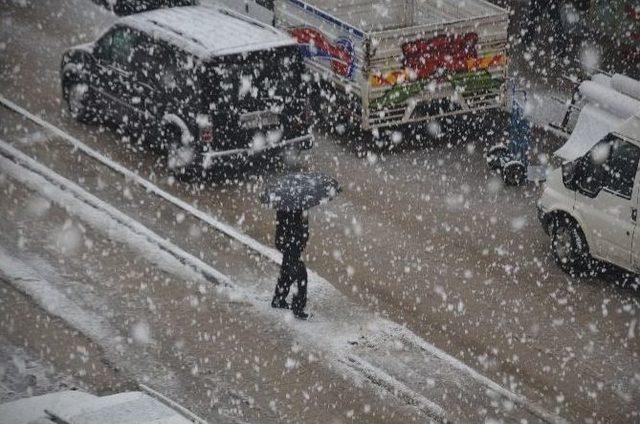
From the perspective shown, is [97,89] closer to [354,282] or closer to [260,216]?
[260,216]

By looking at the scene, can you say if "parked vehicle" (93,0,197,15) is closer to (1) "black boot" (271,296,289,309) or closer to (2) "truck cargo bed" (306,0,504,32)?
(2) "truck cargo bed" (306,0,504,32)

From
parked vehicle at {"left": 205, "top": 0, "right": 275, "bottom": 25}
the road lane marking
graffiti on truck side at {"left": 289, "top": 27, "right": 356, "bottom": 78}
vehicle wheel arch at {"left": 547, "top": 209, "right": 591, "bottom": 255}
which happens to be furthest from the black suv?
vehicle wheel arch at {"left": 547, "top": 209, "right": 591, "bottom": 255}

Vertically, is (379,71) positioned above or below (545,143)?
above

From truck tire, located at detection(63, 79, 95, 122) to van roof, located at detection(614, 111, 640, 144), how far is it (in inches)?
310

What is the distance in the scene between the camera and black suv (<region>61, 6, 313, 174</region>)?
13.3m

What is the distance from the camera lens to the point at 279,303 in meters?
11.0

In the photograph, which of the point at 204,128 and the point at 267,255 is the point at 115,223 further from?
the point at 267,255

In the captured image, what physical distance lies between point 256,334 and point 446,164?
5.54 m

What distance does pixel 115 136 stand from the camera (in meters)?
15.3

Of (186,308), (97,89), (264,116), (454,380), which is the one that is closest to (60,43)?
(97,89)

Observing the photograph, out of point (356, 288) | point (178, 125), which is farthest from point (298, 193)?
point (178, 125)

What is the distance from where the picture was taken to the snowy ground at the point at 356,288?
9727 mm

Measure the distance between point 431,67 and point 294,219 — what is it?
578cm

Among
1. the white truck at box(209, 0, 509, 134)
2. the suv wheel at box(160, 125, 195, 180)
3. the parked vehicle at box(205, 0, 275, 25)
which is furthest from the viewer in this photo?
the parked vehicle at box(205, 0, 275, 25)
